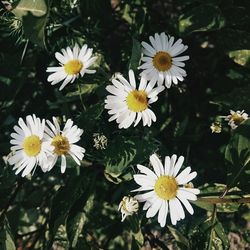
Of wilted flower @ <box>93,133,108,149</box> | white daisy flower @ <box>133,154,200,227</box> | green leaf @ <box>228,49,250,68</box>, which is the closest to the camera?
white daisy flower @ <box>133,154,200,227</box>

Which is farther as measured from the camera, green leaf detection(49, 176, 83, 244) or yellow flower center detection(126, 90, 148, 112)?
green leaf detection(49, 176, 83, 244)

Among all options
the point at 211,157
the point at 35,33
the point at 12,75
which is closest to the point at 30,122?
the point at 35,33

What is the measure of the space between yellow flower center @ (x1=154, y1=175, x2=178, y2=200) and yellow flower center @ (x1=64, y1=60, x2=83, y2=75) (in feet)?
1.58

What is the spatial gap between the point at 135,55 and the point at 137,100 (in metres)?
0.15

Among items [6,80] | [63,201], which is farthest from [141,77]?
[6,80]

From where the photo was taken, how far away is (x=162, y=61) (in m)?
1.54

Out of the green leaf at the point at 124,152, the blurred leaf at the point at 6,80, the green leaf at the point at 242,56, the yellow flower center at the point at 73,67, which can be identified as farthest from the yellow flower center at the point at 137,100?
the blurred leaf at the point at 6,80

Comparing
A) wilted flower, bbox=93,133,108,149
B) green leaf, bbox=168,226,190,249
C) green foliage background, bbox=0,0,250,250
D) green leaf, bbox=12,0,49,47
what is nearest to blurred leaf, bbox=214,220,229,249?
green foliage background, bbox=0,0,250,250

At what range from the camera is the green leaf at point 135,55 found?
148cm

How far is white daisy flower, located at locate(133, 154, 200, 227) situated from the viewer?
4.49 ft

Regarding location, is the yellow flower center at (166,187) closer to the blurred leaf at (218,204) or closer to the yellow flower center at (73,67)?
the blurred leaf at (218,204)

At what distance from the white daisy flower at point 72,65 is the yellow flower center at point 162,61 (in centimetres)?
21

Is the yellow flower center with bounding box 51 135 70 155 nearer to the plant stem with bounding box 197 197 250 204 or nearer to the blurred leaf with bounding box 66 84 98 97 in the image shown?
the blurred leaf with bounding box 66 84 98 97

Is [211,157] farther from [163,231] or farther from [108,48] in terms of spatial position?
[108,48]
